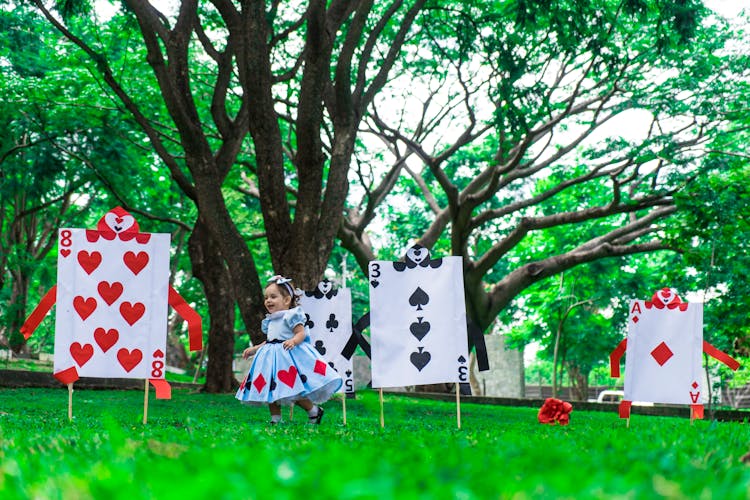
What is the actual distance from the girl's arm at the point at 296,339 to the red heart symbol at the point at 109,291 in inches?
62.4

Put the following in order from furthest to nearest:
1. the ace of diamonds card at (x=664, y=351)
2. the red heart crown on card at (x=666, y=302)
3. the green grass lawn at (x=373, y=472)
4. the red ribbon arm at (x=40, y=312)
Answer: the red heart crown on card at (x=666, y=302) < the ace of diamonds card at (x=664, y=351) < the red ribbon arm at (x=40, y=312) < the green grass lawn at (x=373, y=472)

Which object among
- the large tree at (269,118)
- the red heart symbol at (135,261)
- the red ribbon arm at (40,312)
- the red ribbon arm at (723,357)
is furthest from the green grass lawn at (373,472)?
the large tree at (269,118)

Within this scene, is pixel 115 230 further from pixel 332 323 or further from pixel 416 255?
pixel 332 323

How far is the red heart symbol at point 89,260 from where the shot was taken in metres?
7.93

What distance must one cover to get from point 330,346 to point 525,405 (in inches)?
515

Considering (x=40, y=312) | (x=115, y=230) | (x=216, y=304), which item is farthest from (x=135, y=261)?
(x=216, y=304)

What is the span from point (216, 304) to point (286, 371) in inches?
380

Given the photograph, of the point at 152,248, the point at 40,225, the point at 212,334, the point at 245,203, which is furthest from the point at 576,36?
→ the point at 40,225

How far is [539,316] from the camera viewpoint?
28.6m

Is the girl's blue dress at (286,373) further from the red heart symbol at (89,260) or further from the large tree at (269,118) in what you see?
the large tree at (269,118)

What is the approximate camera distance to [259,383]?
27.4 feet

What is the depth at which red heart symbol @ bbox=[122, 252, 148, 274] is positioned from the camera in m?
7.99

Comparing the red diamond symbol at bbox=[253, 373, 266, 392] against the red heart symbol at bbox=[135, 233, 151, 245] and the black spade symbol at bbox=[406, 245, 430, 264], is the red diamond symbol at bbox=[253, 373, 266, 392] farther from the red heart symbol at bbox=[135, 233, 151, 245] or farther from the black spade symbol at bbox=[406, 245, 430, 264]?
the black spade symbol at bbox=[406, 245, 430, 264]

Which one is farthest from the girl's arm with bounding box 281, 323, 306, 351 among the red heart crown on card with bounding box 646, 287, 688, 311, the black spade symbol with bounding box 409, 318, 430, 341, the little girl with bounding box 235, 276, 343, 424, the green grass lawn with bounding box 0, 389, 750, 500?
the green grass lawn with bounding box 0, 389, 750, 500
